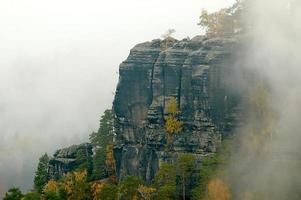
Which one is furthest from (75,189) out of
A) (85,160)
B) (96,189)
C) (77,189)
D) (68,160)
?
(68,160)

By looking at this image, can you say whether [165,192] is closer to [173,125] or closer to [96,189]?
[96,189]

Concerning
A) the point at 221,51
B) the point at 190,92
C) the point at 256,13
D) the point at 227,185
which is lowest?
the point at 227,185

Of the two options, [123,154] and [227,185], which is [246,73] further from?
[123,154]

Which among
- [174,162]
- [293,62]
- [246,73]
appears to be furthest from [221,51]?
[174,162]

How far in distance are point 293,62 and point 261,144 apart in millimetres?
15577

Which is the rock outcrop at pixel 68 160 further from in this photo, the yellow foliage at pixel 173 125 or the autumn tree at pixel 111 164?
the yellow foliage at pixel 173 125

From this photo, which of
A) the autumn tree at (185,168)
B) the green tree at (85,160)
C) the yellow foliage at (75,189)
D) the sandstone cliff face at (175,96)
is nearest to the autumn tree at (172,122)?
the sandstone cliff face at (175,96)

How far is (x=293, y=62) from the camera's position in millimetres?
100312

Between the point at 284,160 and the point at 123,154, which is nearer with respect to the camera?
the point at 284,160

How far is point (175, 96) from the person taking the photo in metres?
106

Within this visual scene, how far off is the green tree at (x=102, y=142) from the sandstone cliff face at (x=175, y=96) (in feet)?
16.7

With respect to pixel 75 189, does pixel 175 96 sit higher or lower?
higher

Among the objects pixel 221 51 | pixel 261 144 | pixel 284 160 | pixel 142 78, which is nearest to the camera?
pixel 284 160

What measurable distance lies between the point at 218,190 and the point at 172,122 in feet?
63.6
